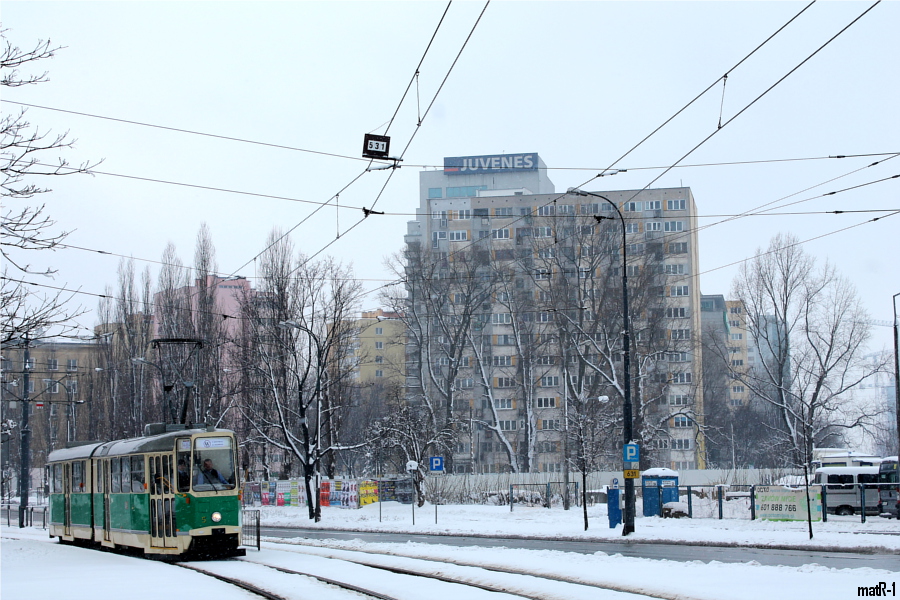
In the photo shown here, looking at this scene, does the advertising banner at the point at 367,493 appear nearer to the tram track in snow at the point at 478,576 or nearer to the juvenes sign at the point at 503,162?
the tram track in snow at the point at 478,576

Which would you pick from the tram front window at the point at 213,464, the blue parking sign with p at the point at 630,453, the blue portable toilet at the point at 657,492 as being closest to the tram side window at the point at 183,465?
the tram front window at the point at 213,464

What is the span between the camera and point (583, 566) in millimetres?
17094

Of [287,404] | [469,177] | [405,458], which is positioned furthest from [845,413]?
[469,177]

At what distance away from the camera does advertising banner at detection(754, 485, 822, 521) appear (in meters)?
30.0

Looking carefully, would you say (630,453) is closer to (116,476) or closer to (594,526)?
(594,526)

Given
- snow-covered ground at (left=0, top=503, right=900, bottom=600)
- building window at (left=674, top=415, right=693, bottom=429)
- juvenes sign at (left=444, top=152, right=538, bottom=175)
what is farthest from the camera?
juvenes sign at (left=444, top=152, right=538, bottom=175)

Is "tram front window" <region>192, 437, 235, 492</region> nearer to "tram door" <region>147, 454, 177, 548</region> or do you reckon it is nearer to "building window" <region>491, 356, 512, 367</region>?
"tram door" <region>147, 454, 177, 548</region>

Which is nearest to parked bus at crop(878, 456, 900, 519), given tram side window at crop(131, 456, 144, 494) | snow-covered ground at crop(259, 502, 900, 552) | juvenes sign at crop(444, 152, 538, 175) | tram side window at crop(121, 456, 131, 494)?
snow-covered ground at crop(259, 502, 900, 552)

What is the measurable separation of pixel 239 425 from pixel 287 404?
9.87 meters

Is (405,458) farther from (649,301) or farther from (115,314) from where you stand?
(115,314)

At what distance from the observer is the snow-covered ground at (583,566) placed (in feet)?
43.9

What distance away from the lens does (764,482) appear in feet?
170

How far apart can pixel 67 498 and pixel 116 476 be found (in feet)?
19.5

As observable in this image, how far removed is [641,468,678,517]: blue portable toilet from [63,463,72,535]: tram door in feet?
64.2
